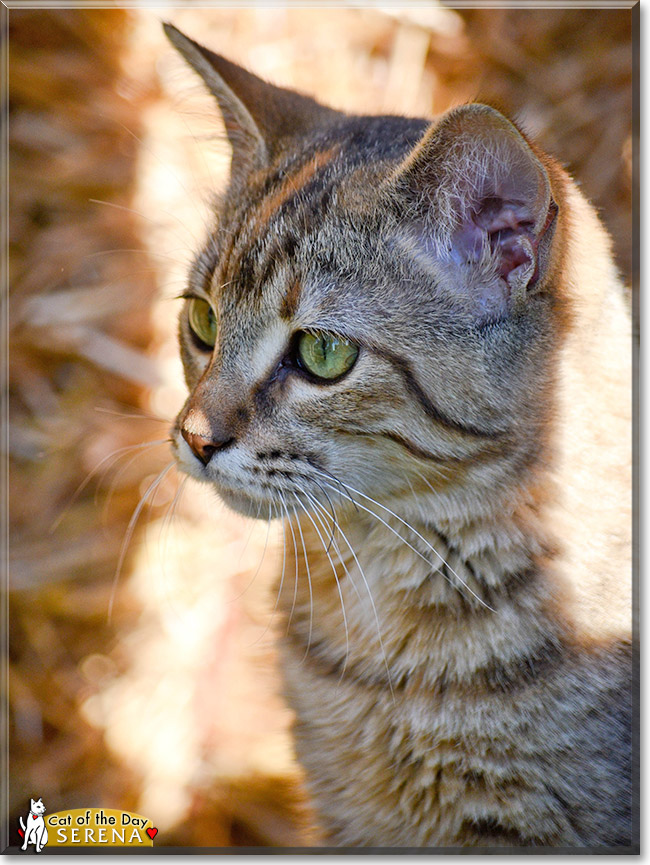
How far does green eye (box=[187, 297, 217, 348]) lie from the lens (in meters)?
1.40

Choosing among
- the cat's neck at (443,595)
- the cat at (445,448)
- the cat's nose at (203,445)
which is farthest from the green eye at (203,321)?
the cat's neck at (443,595)

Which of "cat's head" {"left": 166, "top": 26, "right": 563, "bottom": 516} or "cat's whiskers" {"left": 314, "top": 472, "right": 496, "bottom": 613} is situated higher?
"cat's head" {"left": 166, "top": 26, "right": 563, "bottom": 516}

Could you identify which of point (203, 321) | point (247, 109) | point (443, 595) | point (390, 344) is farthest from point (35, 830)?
point (247, 109)

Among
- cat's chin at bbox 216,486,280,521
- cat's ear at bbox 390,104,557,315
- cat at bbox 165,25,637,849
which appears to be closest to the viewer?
cat's ear at bbox 390,104,557,315

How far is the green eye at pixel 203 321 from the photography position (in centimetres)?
140

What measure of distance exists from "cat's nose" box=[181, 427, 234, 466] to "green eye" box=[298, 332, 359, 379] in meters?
0.16

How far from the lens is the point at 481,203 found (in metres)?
1.10

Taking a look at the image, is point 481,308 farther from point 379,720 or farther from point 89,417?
point 89,417

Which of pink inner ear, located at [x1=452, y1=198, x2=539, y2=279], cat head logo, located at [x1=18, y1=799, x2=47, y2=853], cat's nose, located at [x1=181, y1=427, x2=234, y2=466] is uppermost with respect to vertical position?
pink inner ear, located at [x1=452, y1=198, x2=539, y2=279]

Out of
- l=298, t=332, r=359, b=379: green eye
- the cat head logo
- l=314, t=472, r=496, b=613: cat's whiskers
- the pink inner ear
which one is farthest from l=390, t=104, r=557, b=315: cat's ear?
the cat head logo

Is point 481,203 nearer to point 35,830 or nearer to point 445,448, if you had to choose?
point 445,448

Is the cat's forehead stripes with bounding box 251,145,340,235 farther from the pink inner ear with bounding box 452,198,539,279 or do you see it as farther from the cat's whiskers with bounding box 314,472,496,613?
the cat's whiskers with bounding box 314,472,496,613

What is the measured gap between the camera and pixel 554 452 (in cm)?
122

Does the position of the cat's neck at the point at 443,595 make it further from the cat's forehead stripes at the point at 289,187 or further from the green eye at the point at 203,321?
the cat's forehead stripes at the point at 289,187
